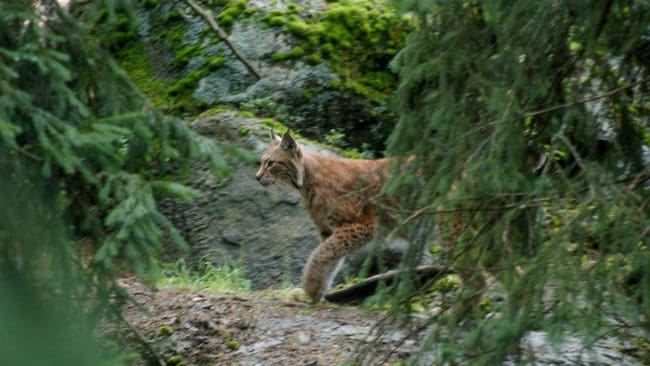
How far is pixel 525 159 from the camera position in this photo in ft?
19.2

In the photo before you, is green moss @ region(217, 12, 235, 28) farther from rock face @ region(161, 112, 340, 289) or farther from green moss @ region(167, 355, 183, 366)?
green moss @ region(167, 355, 183, 366)

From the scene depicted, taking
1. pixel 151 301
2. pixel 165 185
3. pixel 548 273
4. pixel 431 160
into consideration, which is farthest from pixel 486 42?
pixel 151 301

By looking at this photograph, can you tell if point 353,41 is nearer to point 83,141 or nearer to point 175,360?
point 175,360

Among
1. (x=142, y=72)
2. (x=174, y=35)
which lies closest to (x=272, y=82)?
(x=174, y=35)

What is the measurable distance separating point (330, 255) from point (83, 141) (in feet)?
15.9

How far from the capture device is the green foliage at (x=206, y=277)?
8.85 m

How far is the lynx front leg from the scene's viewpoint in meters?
8.54

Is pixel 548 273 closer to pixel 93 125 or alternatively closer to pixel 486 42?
pixel 486 42

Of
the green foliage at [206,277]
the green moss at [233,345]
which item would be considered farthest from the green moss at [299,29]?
the green moss at [233,345]

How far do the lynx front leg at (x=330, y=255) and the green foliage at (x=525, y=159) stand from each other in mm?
2508

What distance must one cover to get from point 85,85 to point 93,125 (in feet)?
2.38

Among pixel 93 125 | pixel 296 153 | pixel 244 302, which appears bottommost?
pixel 244 302

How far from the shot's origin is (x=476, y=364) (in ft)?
16.5

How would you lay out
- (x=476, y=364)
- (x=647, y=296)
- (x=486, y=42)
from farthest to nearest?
1. (x=486, y=42)
2. (x=476, y=364)
3. (x=647, y=296)
